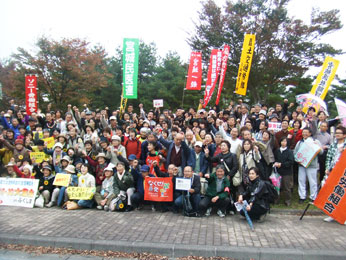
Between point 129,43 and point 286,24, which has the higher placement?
point 286,24

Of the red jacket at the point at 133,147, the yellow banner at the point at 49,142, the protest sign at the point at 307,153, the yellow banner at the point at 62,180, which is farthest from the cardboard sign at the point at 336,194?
the yellow banner at the point at 49,142

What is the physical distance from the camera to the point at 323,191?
20.3 ft

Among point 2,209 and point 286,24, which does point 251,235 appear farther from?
point 286,24

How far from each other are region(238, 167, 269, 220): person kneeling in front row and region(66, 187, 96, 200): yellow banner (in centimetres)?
398

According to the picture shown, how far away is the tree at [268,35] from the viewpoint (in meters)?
16.8

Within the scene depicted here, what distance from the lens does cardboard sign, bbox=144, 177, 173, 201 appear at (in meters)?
6.91

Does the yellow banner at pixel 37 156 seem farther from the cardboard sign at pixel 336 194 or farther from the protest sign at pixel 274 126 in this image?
the cardboard sign at pixel 336 194

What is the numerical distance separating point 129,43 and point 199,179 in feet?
25.4

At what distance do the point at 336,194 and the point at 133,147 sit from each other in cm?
544

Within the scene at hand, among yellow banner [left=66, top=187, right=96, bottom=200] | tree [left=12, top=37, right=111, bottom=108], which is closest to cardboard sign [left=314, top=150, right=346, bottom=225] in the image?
yellow banner [left=66, top=187, right=96, bottom=200]

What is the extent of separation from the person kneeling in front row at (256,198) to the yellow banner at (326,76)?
693 centimetres

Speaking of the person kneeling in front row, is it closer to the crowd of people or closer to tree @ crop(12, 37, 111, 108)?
the crowd of people

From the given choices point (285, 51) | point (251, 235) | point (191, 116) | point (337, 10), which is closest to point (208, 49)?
point (285, 51)

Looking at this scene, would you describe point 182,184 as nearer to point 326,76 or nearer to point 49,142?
point 49,142
